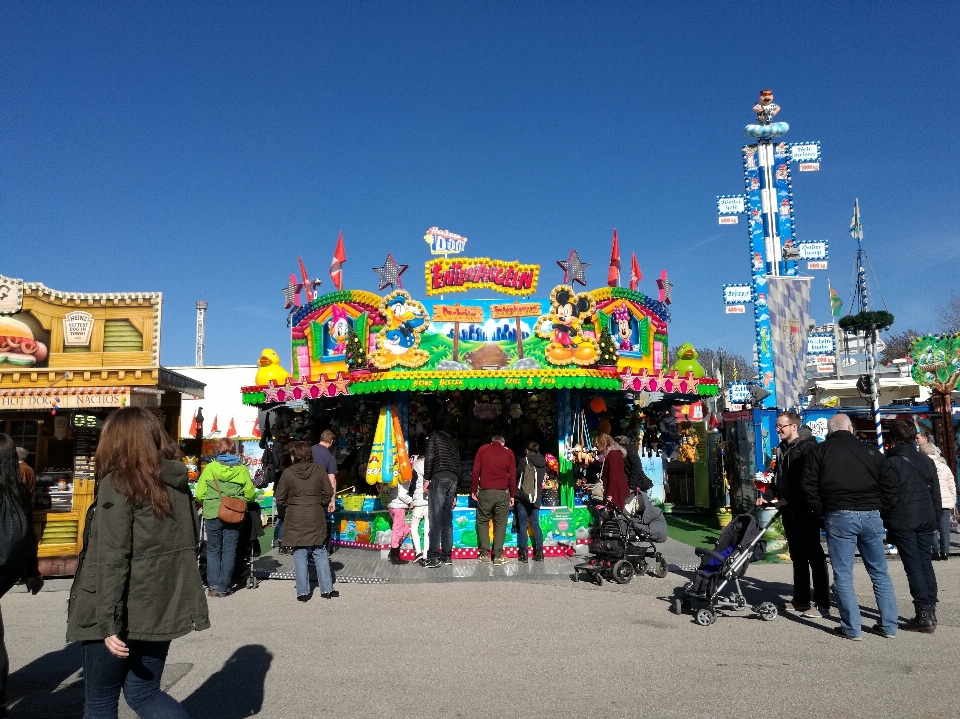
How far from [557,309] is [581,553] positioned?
4.05 m

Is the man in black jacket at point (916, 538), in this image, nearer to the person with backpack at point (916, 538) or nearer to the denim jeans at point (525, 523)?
the person with backpack at point (916, 538)

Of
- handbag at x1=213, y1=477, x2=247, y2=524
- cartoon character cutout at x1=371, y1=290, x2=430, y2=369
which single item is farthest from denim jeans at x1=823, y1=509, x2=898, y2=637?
cartoon character cutout at x1=371, y1=290, x2=430, y2=369

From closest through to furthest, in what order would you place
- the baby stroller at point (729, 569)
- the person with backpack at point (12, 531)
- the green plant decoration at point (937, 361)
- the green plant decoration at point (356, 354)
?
the person with backpack at point (12, 531), the baby stroller at point (729, 569), the green plant decoration at point (356, 354), the green plant decoration at point (937, 361)

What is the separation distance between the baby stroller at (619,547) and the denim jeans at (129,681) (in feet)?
19.6

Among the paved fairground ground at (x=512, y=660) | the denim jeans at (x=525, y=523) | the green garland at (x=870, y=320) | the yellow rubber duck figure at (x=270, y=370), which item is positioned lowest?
the paved fairground ground at (x=512, y=660)

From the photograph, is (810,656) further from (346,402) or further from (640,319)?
(346,402)

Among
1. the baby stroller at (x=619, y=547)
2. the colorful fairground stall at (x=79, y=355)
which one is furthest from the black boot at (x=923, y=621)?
the colorful fairground stall at (x=79, y=355)

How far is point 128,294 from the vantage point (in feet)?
46.6

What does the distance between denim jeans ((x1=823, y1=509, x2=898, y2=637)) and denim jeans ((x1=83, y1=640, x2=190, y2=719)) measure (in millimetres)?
5071

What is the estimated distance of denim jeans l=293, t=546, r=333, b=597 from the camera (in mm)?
7645

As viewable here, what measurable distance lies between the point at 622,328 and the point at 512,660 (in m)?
8.50

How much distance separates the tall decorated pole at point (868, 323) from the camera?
1040 centimetres

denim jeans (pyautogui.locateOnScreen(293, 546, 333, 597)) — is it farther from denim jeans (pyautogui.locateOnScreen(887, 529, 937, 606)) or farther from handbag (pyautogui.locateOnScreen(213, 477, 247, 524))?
denim jeans (pyautogui.locateOnScreen(887, 529, 937, 606))

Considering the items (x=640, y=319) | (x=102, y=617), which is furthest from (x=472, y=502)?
(x=102, y=617)
